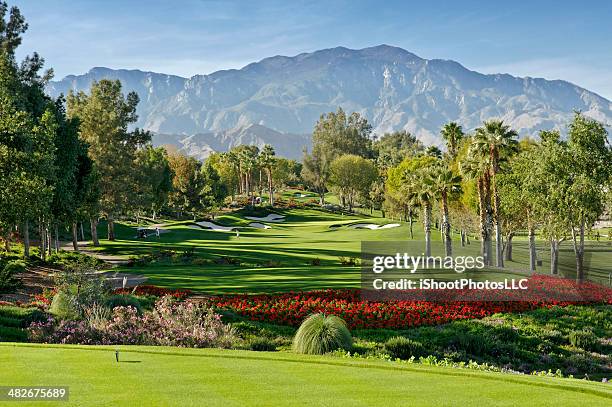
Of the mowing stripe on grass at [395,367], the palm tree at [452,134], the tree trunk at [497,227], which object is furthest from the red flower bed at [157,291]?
the palm tree at [452,134]

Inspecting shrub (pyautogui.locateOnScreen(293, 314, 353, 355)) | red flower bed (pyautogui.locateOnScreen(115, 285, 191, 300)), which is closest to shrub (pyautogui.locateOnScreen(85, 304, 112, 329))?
shrub (pyautogui.locateOnScreen(293, 314, 353, 355))

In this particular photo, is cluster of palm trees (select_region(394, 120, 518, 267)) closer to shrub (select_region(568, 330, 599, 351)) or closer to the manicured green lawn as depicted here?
the manicured green lawn

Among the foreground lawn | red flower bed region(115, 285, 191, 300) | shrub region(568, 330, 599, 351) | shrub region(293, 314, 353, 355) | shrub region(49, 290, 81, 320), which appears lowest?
shrub region(568, 330, 599, 351)

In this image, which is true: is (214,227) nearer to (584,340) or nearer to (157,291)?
(157,291)

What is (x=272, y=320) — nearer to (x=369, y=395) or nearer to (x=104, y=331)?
(x=104, y=331)

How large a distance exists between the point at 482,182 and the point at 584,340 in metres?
28.6

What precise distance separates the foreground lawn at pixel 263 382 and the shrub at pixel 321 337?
3.93 m

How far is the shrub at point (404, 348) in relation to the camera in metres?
19.1

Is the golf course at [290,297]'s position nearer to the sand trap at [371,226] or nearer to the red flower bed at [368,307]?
the red flower bed at [368,307]

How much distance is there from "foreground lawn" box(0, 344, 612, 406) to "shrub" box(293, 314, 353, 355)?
3.93 metres

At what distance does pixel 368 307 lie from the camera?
25250 mm

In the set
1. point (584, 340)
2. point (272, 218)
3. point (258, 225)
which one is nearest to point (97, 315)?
point (584, 340)

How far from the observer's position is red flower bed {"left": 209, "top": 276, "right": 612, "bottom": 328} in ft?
77.7

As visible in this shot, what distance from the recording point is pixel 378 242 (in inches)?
2813
